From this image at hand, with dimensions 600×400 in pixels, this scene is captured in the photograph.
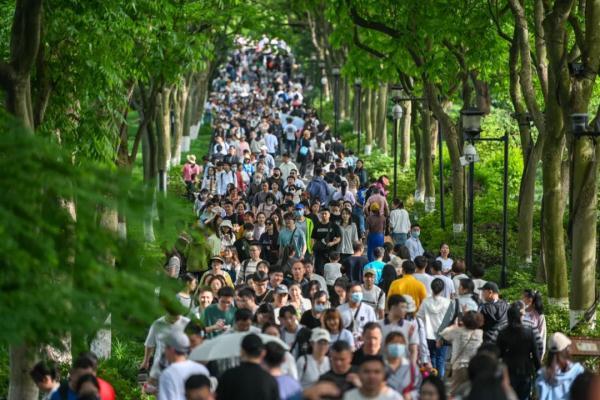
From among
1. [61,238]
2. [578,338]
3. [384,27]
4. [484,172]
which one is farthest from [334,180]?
[61,238]

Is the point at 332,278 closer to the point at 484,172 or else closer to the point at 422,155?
the point at 422,155

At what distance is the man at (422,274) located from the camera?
1964 cm

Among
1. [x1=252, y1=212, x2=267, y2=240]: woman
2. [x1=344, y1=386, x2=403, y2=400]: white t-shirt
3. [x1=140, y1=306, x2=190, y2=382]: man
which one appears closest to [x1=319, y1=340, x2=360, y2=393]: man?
[x1=344, y1=386, x2=403, y2=400]: white t-shirt

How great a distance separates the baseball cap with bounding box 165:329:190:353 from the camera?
13492 millimetres

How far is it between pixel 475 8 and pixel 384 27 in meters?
1.88

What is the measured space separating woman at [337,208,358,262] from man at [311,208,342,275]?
108mm

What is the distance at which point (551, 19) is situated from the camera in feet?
73.2

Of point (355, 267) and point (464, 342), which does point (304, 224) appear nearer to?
point (355, 267)

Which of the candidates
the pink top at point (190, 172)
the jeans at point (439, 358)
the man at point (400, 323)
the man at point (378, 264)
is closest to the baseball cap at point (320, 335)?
the man at point (400, 323)

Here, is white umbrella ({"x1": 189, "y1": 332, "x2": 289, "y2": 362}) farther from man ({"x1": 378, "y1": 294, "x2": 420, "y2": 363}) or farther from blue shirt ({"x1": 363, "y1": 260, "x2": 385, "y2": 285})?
blue shirt ({"x1": 363, "y1": 260, "x2": 385, "y2": 285})

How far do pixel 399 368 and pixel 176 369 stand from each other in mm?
2046

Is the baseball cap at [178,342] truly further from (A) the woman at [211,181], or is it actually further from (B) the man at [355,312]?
(A) the woman at [211,181]

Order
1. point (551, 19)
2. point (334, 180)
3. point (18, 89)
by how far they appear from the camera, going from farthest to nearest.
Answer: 1. point (334, 180)
2. point (551, 19)
3. point (18, 89)

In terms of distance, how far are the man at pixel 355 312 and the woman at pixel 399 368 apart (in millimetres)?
2899
